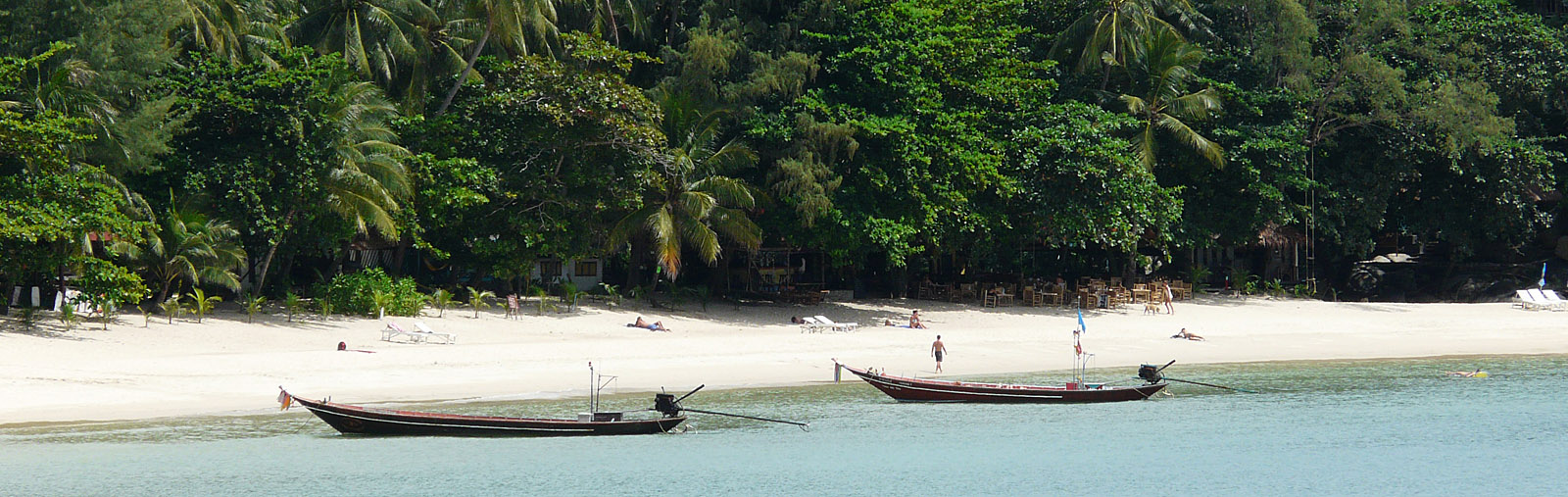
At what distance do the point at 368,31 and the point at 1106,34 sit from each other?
19120mm

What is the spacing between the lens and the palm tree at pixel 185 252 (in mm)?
26500

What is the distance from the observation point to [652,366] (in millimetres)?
26375

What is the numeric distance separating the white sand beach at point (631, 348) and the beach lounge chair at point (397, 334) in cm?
22

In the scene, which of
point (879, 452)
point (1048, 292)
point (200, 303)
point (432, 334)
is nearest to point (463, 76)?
point (432, 334)

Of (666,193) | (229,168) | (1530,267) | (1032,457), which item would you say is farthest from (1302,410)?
(1530,267)

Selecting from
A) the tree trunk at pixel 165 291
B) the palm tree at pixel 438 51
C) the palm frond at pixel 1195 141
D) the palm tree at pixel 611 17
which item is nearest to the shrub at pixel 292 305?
the tree trunk at pixel 165 291

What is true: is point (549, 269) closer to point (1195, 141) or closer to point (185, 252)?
point (185, 252)

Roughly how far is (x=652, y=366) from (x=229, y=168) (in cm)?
932

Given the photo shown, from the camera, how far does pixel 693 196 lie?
32.2 meters

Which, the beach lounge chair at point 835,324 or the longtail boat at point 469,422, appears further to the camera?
the beach lounge chair at point 835,324

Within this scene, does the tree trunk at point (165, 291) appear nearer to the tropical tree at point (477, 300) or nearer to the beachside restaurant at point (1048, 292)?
the tropical tree at point (477, 300)

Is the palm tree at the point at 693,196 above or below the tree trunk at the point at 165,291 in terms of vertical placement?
above

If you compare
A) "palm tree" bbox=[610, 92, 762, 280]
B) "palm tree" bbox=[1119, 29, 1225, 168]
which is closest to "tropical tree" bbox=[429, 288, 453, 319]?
"palm tree" bbox=[610, 92, 762, 280]

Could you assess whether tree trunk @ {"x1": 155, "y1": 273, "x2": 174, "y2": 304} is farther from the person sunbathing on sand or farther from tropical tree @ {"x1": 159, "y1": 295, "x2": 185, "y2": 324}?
the person sunbathing on sand
